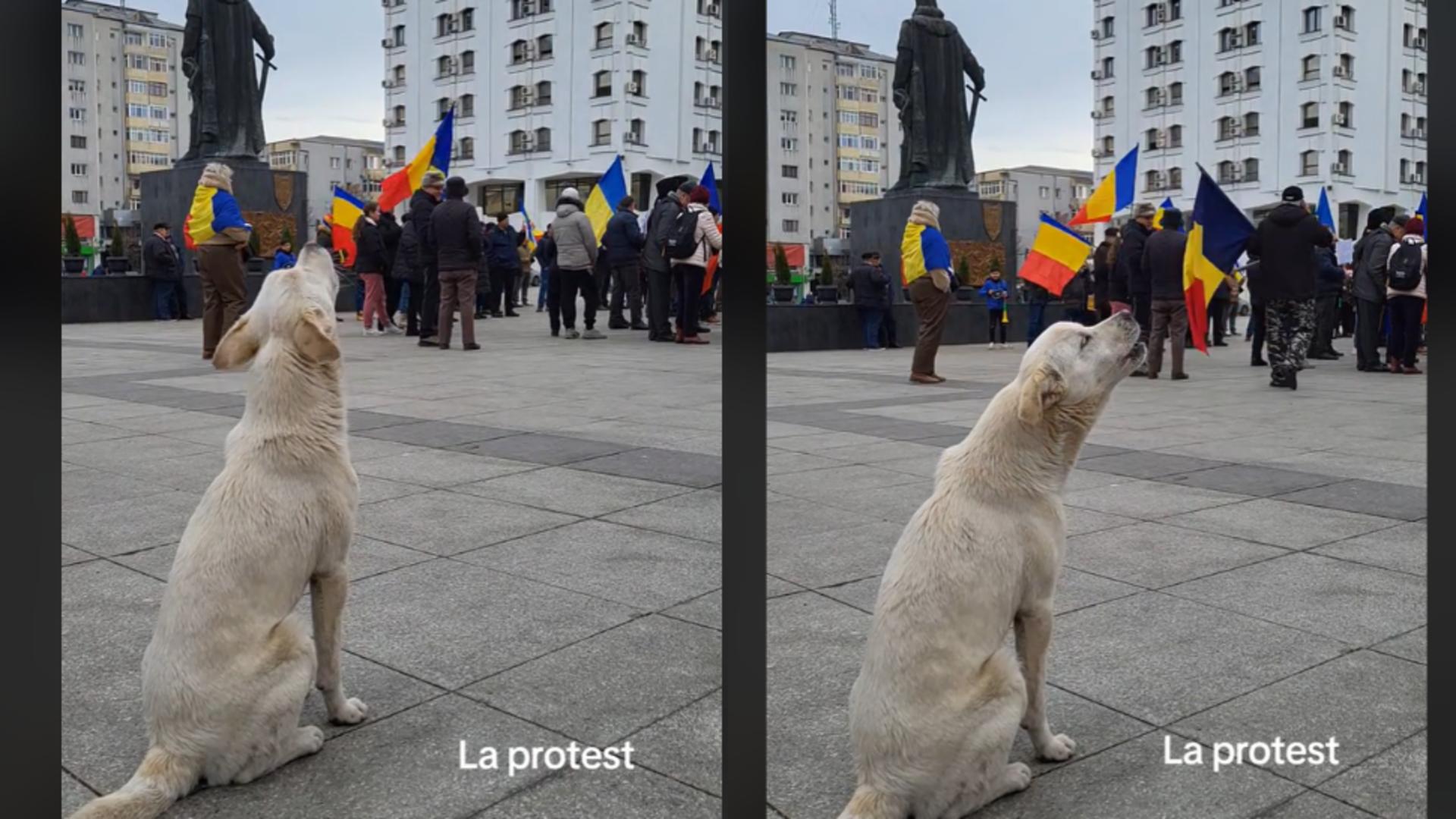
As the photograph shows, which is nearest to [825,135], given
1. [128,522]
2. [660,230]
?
[660,230]

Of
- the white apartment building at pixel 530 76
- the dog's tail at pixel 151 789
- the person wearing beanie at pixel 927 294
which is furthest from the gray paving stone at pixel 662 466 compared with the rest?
the person wearing beanie at pixel 927 294

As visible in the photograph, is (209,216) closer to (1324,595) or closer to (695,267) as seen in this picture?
(1324,595)

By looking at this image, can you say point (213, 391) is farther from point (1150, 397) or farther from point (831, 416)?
point (1150, 397)

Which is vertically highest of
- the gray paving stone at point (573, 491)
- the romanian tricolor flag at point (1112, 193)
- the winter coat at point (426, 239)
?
the winter coat at point (426, 239)

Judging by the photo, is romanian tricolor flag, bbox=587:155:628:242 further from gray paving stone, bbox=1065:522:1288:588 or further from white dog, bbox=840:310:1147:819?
white dog, bbox=840:310:1147:819

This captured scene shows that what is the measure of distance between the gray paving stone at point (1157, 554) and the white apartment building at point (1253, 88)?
1288mm

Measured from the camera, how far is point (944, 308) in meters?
10.4

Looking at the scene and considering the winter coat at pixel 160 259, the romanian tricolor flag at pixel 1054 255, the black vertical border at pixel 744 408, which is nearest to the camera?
the black vertical border at pixel 744 408

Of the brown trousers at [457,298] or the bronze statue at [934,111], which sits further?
the brown trousers at [457,298]

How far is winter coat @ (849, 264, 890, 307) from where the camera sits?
48.7 ft

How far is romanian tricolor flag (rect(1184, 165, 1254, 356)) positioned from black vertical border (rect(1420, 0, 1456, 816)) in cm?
269

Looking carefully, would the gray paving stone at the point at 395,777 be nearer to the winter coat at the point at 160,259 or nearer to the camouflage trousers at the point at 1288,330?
the winter coat at the point at 160,259

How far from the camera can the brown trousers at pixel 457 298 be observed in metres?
10.8

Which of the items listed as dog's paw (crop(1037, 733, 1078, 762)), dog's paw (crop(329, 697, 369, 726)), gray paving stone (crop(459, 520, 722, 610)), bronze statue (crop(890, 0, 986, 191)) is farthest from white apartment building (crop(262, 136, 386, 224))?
bronze statue (crop(890, 0, 986, 191))
